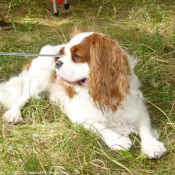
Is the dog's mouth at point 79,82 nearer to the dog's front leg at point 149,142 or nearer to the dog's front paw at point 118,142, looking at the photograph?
the dog's front paw at point 118,142

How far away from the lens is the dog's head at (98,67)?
8.54 ft

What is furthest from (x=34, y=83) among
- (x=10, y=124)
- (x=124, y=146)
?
(x=124, y=146)

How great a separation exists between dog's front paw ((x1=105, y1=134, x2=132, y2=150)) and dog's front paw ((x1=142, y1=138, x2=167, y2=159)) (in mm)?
108

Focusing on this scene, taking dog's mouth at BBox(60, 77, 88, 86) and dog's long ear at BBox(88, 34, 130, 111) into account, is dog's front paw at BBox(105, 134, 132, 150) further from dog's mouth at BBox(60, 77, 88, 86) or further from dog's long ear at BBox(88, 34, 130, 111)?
dog's mouth at BBox(60, 77, 88, 86)

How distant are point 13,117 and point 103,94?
0.82 m

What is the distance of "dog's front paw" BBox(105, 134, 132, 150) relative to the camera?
257 centimetres

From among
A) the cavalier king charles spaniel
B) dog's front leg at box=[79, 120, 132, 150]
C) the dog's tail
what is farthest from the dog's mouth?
the dog's tail

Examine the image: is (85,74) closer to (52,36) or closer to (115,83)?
(115,83)

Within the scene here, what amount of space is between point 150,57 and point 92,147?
5.26 feet

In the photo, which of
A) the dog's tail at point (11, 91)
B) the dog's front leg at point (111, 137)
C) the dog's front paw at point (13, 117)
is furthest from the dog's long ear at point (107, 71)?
the dog's tail at point (11, 91)

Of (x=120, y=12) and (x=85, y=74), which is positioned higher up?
(x=85, y=74)

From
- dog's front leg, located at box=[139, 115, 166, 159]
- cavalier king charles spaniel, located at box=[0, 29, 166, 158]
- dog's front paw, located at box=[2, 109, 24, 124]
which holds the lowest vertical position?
dog's front paw, located at box=[2, 109, 24, 124]

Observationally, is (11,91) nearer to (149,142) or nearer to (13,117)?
(13,117)

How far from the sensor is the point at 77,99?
295cm
